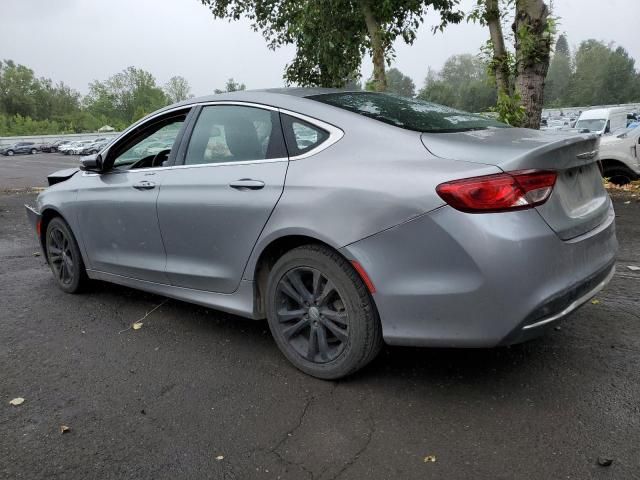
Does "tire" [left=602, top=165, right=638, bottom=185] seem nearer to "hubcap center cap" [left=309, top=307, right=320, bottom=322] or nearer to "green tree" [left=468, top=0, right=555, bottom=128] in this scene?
"green tree" [left=468, top=0, right=555, bottom=128]

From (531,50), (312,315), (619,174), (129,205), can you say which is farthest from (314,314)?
(619,174)

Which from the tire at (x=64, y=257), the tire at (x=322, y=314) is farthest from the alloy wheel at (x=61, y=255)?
the tire at (x=322, y=314)

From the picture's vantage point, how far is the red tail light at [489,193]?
2463 mm

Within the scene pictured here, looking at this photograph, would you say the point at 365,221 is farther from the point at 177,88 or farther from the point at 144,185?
the point at 177,88

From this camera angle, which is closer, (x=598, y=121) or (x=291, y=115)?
(x=291, y=115)

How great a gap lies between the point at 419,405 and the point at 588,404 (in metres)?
0.81

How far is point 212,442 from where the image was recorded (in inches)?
101

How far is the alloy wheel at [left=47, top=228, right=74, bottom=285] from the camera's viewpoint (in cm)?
490

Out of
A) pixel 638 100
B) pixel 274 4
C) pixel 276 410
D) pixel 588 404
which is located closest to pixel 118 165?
pixel 276 410

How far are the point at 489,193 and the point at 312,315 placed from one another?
1173 mm

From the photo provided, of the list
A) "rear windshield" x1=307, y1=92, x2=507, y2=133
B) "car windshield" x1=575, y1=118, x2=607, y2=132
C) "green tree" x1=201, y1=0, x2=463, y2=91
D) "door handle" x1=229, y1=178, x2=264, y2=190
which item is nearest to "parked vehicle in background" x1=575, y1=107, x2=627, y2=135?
"car windshield" x1=575, y1=118, x2=607, y2=132

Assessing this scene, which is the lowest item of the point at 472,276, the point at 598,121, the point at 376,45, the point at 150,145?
the point at 598,121

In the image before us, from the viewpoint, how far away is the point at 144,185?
12.8 feet

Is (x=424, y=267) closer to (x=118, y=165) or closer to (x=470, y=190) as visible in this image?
(x=470, y=190)
